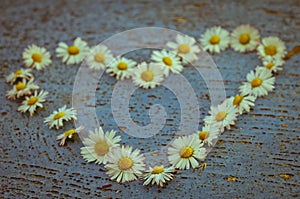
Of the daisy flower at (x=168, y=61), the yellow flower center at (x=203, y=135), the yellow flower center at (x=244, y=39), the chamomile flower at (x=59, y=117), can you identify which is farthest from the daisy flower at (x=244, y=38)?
the chamomile flower at (x=59, y=117)

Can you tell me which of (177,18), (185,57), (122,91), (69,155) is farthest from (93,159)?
(177,18)

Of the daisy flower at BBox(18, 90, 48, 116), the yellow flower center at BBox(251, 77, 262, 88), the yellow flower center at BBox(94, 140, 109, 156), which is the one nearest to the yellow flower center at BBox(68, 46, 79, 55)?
the daisy flower at BBox(18, 90, 48, 116)

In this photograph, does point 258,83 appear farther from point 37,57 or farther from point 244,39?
point 37,57

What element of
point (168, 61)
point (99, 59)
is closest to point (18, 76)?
point (99, 59)

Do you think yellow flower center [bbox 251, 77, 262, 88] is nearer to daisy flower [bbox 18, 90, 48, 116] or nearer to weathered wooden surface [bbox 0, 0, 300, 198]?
weathered wooden surface [bbox 0, 0, 300, 198]

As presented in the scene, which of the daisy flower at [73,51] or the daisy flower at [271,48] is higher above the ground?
the daisy flower at [271,48]

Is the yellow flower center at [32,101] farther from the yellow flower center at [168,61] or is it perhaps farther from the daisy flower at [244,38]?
the daisy flower at [244,38]
